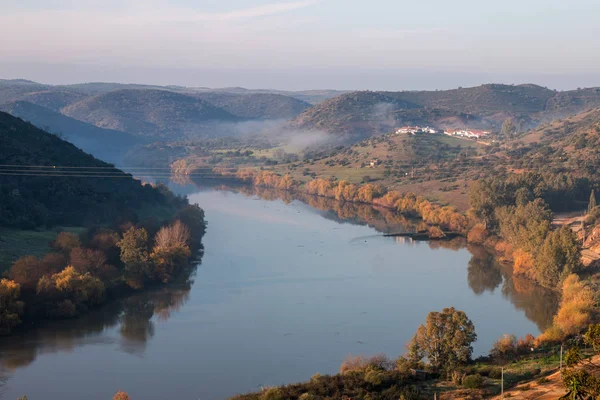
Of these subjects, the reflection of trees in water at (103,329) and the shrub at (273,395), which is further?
the reflection of trees in water at (103,329)

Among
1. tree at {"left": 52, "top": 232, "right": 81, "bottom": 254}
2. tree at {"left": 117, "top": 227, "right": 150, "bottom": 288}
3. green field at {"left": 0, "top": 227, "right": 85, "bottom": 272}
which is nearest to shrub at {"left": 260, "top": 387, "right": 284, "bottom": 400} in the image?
tree at {"left": 117, "top": 227, "right": 150, "bottom": 288}

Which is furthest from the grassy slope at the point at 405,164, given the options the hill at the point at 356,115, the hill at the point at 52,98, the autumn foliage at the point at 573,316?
the hill at the point at 52,98

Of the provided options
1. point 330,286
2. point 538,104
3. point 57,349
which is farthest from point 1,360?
point 538,104

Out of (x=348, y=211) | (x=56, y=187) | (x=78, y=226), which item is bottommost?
(x=348, y=211)

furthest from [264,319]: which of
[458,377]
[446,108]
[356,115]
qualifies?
[446,108]

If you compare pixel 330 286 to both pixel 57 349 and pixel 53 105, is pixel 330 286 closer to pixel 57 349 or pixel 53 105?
pixel 57 349

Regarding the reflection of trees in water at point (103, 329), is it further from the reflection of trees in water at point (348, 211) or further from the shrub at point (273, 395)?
the reflection of trees in water at point (348, 211)

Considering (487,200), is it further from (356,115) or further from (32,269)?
(356,115)
